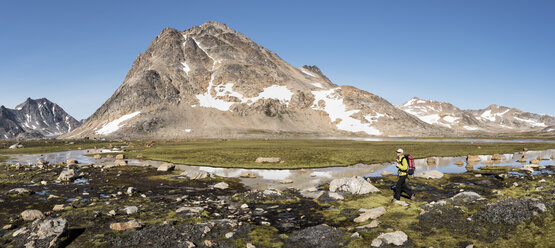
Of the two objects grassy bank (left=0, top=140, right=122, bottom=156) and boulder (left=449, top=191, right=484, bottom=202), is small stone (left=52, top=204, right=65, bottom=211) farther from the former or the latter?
grassy bank (left=0, top=140, right=122, bottom=156)

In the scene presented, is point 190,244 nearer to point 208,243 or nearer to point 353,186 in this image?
point 208,243

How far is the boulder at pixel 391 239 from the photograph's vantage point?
39.2ft

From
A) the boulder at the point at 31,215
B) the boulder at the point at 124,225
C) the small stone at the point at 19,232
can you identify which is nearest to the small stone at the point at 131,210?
the boulder at the point at 124,225

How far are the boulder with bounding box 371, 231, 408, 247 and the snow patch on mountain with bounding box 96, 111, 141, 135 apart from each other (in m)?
189

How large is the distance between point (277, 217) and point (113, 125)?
7590 inches

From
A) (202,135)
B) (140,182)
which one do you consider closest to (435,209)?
(140,182)

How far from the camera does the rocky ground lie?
1261 cm

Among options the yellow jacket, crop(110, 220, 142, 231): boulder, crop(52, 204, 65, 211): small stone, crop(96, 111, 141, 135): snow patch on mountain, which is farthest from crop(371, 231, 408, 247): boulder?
crop(96, 111, 141, 135): snow patch on mountain

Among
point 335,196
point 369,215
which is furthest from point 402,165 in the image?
point 369,215

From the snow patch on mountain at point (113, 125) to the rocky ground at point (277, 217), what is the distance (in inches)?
6502

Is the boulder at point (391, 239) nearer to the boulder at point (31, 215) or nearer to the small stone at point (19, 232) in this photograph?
the small stone at point (19, 232)

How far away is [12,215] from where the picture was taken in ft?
56.4

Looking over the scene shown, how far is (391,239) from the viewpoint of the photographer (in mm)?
12203

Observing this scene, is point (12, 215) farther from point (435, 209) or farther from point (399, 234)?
point (435, 209)
